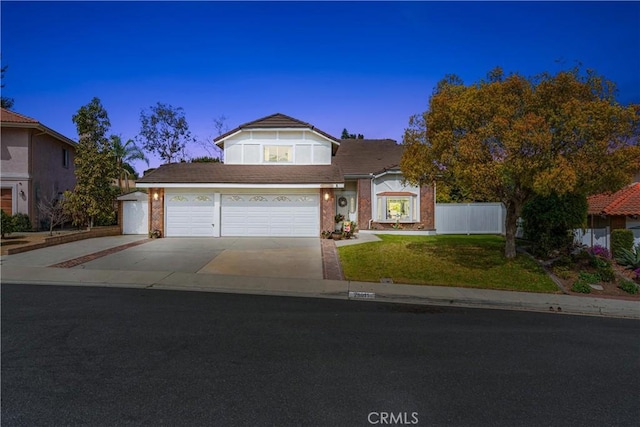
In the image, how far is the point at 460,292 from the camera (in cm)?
996

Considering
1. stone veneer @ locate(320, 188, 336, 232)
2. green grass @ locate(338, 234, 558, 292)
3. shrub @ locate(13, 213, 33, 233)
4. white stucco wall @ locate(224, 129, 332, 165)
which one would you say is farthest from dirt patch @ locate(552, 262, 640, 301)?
shrub @ locate(13, 213, 33, 233)

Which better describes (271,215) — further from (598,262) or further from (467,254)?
(598,262)

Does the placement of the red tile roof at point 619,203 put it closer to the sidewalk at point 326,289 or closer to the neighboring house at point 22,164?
the sidewalk at point 326,289

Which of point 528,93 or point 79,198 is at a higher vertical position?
point 528,93

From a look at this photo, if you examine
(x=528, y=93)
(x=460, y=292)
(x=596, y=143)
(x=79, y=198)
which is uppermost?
(x=528, y=93)

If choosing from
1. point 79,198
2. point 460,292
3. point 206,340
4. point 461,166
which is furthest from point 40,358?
point 79,198

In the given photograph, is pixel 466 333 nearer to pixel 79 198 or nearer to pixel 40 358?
pixel 40 358

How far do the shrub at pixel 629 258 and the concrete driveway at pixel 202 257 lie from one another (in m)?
10.4

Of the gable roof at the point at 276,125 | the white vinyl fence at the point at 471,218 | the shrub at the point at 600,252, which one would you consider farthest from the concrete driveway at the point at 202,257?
the shrub at the point at 600,252

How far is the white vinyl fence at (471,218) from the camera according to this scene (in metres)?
21.8

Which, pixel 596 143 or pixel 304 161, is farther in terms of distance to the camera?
pixel 304 161

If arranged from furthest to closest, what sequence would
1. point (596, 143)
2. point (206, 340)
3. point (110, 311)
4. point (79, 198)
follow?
point (79, 198) < point (596, 143) < point (110, 311) < point (206, 340)

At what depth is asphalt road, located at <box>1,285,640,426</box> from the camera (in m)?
3.65

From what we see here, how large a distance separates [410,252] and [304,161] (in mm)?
10076
